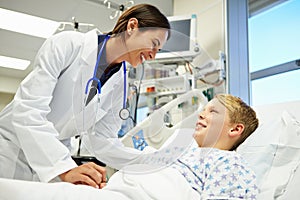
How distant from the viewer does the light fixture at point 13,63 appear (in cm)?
235

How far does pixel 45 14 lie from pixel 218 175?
7.12ft

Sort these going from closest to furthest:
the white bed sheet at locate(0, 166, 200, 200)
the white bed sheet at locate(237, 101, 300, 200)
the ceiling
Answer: the white bed sheet at locate(0, 166, 200, 200) → the white bed sheet at locate(237, 101, 300, 200) → the ceiling

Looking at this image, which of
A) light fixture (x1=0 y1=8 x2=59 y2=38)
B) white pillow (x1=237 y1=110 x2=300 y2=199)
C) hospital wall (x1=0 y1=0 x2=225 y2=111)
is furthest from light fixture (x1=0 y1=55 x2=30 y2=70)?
white pillow (x1=237 y1=110 x2=300 y2=199)

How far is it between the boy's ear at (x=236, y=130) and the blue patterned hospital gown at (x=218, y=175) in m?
0.17

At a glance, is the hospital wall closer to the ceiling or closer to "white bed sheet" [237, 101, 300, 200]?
the ceiling

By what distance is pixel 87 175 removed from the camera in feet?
2.83

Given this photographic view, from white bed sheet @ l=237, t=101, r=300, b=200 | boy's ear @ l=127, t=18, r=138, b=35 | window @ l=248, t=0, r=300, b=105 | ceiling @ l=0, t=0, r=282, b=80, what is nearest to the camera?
boy's ear @ l=127, t=18, r=138, b=35

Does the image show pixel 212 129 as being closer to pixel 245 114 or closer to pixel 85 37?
pixel 245 114

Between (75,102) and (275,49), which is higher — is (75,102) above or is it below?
below

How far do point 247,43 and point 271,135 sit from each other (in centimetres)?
129

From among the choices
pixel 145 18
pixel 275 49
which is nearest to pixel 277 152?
pixel 145 18

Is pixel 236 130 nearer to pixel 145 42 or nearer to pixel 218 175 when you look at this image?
pixel 218 175

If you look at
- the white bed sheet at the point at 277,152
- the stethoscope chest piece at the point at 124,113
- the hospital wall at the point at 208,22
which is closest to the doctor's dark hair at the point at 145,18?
the stethoscope chest piece at the point at 124,113

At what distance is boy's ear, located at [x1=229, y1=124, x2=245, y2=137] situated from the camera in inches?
55.5
